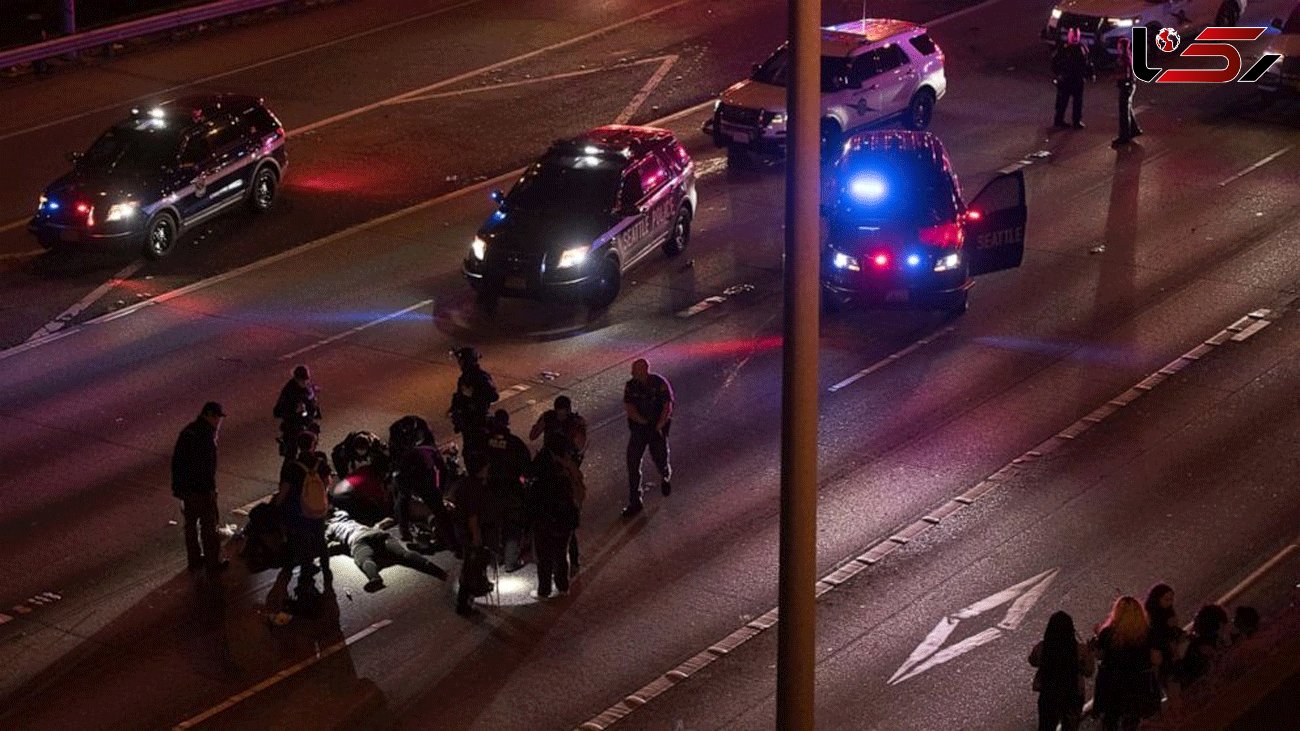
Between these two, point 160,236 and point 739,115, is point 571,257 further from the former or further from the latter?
point 739,115

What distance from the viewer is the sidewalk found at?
1445 cm

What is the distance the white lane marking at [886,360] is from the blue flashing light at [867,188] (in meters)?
1.80

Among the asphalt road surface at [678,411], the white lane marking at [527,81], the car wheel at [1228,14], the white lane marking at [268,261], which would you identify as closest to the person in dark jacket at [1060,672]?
the asphalt road surface at [678,411]

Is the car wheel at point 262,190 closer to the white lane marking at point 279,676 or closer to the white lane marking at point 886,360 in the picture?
the white lane marking at point 886,360

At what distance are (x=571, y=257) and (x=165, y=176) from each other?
635cm

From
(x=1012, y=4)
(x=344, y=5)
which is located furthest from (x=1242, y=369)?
(x=344, y=5)

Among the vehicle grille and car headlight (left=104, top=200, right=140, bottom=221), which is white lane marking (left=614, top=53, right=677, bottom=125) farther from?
car headlight (left=104, top=200, right=140, bottom=221)

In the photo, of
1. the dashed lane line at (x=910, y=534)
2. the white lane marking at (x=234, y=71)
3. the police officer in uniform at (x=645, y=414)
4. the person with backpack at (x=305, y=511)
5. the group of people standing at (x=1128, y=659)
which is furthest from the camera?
the white lane marking at (x=234, y=71)

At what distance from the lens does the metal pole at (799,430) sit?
10.2 metres

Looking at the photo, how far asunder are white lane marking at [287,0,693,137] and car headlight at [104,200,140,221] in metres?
6.59

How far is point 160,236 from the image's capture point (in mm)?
28109

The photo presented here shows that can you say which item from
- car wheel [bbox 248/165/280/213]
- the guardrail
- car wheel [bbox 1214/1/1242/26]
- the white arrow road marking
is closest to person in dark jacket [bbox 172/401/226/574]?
the white arrow road marking

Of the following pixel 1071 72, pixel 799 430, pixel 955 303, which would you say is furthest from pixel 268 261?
pixel 799 430

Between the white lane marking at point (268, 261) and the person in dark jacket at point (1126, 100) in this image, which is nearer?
the white lane marking at point (268, 261)
